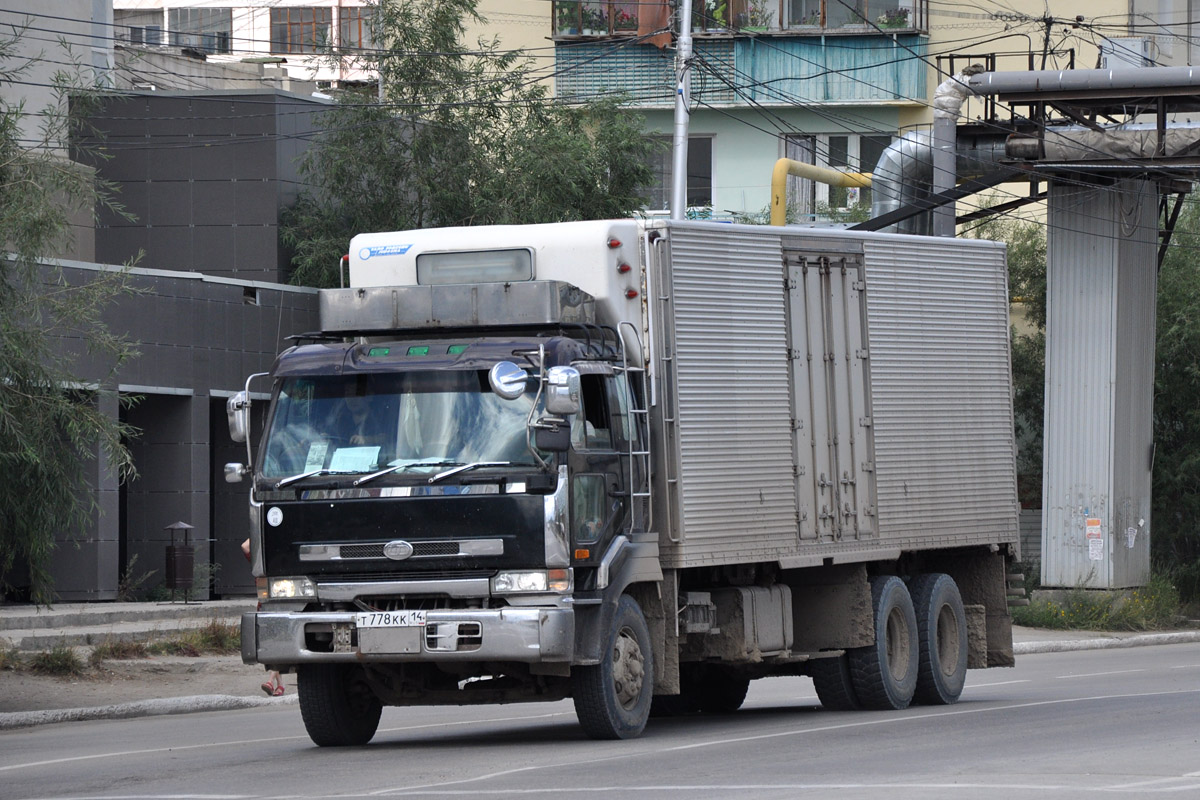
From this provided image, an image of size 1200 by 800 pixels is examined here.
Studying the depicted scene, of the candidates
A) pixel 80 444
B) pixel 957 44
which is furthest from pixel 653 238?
pixel 957 44

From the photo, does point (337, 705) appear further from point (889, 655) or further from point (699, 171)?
point (699, 171)

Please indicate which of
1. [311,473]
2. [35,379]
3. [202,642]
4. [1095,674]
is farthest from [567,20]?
[311,473]

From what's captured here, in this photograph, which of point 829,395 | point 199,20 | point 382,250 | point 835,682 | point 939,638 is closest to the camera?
point 382,250

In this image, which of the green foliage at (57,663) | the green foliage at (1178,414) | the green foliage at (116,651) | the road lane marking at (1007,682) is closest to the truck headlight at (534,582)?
the road lane marking at (1007,682)

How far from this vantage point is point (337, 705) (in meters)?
14.1

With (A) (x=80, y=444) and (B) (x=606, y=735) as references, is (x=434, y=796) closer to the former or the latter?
(B) (x=606, y=735)

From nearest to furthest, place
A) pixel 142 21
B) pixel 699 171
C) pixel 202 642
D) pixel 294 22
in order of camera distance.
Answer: pixel 202 642 < pixel 699 171 < pixel 294 22 < pixel 142 21

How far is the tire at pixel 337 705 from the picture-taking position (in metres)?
13.9

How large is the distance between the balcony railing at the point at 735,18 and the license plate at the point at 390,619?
103 feet

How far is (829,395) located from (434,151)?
18873 mm

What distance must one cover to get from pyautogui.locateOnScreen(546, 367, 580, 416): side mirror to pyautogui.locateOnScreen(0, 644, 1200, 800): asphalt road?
2251mm

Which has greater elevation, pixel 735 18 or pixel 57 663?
pixel 735 18

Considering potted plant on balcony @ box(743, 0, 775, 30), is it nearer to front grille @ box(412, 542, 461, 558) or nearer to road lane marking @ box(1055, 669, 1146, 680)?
road lane marking @ box(1055, 669, 1146, 680)

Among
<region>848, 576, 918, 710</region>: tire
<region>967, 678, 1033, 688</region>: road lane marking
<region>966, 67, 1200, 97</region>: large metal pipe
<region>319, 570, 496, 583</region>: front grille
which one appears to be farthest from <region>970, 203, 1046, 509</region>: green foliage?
<region>319, 570, 496, 583</region>: front grille
